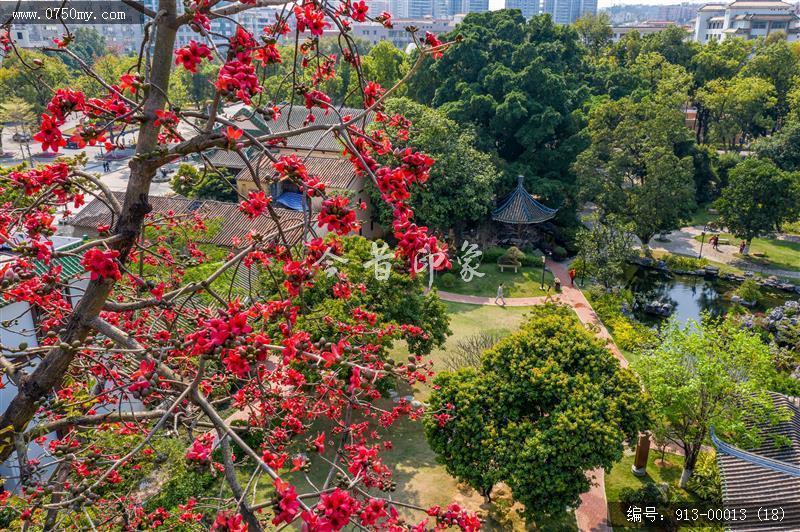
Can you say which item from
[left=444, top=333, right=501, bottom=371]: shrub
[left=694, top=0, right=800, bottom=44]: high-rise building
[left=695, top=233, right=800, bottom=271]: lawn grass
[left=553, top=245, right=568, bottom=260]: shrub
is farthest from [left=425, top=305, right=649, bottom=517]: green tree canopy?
[left=694, top=0, right=800, bottom=44]: high-rise building

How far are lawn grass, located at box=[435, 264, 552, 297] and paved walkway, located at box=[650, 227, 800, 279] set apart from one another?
293 inches

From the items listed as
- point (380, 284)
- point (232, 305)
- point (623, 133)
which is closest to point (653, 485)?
point (380, 284)

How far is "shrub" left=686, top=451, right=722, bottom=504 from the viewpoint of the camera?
468 inches

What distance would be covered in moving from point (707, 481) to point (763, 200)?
17.6 m

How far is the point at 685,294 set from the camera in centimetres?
2341

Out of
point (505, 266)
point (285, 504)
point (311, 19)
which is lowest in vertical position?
point (505, 266)

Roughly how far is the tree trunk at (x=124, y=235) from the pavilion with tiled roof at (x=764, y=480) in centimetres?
944

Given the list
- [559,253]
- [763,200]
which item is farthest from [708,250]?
[559,253]

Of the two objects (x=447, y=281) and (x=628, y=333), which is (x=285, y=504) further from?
(x=447, y=281)

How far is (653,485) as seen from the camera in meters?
11.7

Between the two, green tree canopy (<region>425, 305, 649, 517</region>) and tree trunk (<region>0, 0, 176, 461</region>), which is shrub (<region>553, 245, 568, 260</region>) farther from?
tree trunk (<region>0, 0, 176, 461</region>)

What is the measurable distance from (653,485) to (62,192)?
1121 cm

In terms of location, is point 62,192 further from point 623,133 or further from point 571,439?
point 623,133

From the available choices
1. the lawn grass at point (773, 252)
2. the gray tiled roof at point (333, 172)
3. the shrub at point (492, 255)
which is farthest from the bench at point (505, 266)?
the lawn grass at point (773, 252)
